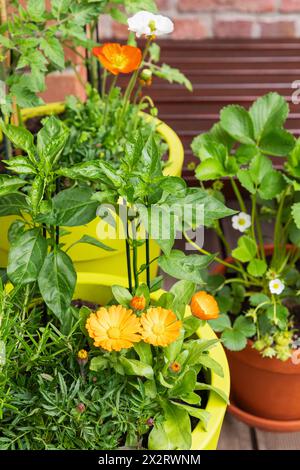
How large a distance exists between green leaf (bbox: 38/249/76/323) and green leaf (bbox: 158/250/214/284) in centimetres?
13

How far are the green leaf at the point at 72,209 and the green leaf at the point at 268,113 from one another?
48 centimetres

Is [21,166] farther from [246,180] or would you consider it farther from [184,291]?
[246,180]

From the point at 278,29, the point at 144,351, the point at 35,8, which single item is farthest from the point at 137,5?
the point at 278,29

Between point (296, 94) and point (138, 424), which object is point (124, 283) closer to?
point (138, 424)

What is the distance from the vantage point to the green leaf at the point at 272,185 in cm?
135

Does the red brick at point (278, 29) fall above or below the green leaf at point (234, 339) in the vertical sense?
above

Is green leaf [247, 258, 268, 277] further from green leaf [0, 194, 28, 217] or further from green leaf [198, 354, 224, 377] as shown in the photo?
green leaf [0, 194, 28, 217]

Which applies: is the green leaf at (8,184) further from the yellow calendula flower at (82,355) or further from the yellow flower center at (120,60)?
the yellow flower center at (120,60)

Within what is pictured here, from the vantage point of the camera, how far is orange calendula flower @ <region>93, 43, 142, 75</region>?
1.29m

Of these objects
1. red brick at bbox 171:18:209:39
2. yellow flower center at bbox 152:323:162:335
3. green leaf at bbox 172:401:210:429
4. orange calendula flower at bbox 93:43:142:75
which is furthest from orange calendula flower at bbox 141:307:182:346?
red brick at bbox 171:18:209:39

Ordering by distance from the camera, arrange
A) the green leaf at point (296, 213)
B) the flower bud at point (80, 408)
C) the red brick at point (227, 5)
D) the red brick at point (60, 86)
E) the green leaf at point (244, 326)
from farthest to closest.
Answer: the red brick at point (227, 5), the red brick at point (60, 86), the green leaf at point (244, 326), the green leaf at point (296, 213), the flower bud at point (80, 408)

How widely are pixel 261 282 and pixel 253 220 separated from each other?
0.12m

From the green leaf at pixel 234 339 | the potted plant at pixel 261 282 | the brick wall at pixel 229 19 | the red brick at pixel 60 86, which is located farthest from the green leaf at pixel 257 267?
the brick wall at pixel 229 19

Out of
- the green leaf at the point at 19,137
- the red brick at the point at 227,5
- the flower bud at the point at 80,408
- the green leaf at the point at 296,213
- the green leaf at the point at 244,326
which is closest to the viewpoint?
the flower bud at the point at 80,408
